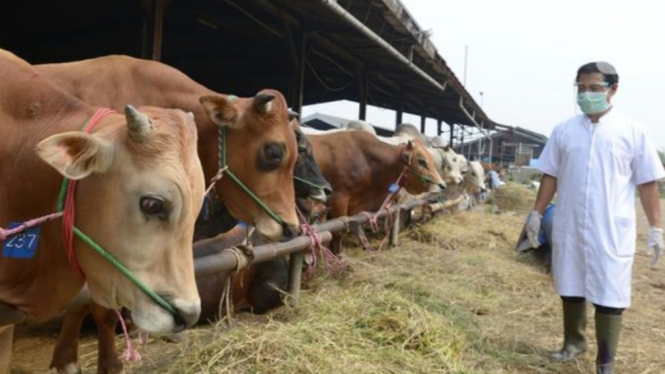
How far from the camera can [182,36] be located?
28.9ft

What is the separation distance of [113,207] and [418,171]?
6.22 metres

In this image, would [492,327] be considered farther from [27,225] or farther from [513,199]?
[513,199]

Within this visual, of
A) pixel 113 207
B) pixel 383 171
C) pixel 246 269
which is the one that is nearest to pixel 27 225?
pixel 113 207

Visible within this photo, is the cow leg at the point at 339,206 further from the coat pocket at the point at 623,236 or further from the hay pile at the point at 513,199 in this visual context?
the hay pile at the point at 513,199

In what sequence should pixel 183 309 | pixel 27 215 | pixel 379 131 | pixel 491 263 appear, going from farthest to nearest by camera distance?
pixel 379 131 < pixel 491 263 < pixel 27 215 < pixel 183 309

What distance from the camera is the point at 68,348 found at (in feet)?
9.64

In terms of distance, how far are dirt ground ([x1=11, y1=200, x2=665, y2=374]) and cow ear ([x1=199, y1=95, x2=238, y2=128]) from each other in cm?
113

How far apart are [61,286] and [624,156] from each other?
3307mm

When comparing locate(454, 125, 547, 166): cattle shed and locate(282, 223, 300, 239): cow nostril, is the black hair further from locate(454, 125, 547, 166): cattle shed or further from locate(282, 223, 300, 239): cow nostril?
locate(454, 125, 547, 166): cattle shed

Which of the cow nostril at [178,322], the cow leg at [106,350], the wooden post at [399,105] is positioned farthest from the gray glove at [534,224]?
the wooden post at [399,105]

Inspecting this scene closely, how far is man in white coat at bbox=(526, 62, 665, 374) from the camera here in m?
3.63

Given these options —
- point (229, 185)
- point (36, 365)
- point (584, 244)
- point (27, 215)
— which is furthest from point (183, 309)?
point (584, 244)

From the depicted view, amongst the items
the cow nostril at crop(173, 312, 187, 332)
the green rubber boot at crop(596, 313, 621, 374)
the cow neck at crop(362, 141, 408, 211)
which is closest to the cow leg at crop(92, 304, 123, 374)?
the cow nostril at crop(173, 312, 187, 332)

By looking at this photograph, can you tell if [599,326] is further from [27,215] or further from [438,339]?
[27,215]
